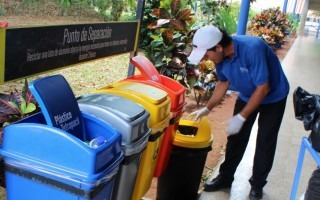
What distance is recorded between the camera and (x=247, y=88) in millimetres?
3113

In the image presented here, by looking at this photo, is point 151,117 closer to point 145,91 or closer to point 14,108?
point 145,91

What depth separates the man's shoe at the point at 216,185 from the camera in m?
3.55

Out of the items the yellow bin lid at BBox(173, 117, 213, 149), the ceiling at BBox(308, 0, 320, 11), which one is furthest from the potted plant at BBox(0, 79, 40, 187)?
the ceiling at BBox(308, 0, 320, 11)

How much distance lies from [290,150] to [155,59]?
2.32m

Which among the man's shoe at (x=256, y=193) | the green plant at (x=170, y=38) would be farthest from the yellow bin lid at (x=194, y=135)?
the green plant at (x=170, y=38)

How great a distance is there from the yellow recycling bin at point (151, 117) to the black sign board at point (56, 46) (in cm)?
44

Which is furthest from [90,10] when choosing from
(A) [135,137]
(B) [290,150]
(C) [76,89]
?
(A) [135,137]

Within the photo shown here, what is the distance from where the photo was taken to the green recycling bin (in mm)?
2977

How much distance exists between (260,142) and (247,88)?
1.79 ft

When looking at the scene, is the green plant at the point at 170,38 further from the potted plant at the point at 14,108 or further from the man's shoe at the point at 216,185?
the potted plant at the point at 14,108

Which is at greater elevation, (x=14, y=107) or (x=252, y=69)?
(x=252, y=69)

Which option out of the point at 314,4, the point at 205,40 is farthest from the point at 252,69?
the point at 314,4

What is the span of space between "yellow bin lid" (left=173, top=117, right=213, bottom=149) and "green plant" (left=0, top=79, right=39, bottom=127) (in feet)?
3.75

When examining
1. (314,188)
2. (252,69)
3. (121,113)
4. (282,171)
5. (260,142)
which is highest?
(252,69)
